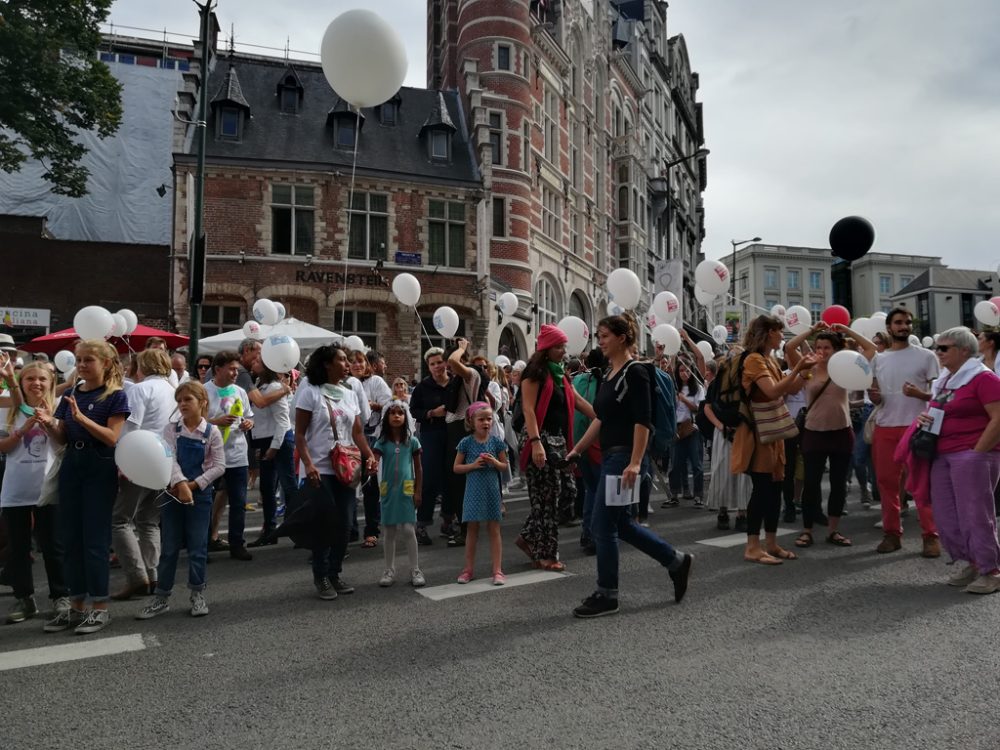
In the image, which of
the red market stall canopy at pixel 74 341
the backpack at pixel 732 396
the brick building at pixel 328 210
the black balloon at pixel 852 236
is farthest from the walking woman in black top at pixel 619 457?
the brick building at pixel 328 210

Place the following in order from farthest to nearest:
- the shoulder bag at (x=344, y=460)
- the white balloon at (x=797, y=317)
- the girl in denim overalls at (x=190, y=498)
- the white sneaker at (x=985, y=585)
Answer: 1. the white balloon at (x=797, y=317)
2. the shoulder bag at (x=344, y=460)
3. the white sneaker at (x=985, y=585)
4. the girl in denim overalls at (x=190, y=498)

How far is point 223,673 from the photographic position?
3576 millimetres

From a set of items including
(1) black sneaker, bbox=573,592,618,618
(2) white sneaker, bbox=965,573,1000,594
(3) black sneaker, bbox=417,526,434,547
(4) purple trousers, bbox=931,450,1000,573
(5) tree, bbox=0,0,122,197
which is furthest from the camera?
(5) tree, bbox=0,0,122,197

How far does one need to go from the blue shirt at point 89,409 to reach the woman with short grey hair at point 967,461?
5574mm

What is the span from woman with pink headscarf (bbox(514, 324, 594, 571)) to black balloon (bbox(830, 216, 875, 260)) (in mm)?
4669

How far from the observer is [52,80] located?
2000cm

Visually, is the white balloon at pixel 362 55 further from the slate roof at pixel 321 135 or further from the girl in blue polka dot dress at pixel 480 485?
the slate roof at pixel 321 135

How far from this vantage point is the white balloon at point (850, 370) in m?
6.08

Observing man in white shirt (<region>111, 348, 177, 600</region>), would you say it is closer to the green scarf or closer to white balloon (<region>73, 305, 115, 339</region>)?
white balloon (<region>73, 305, 115, 339</region>)

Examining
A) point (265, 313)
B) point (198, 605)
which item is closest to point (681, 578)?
point (198, 605)

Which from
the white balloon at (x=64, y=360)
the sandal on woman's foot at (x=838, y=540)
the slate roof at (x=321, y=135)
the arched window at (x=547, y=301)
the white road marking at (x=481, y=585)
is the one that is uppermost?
the slate roof at (x=321, y=135)

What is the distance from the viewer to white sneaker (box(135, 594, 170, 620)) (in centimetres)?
458

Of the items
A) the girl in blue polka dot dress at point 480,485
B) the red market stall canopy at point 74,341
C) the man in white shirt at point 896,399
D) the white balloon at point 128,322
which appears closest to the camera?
the girl in blue polka dot dress at point 480,485

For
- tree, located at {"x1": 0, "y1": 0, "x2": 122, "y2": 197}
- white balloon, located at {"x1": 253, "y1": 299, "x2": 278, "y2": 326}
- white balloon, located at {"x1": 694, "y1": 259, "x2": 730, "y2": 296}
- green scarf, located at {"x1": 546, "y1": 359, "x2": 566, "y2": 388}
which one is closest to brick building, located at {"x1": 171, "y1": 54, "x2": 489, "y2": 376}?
tree, located at {"x1": 0, "y1": 0, "x2": 122, "y2": 197}
